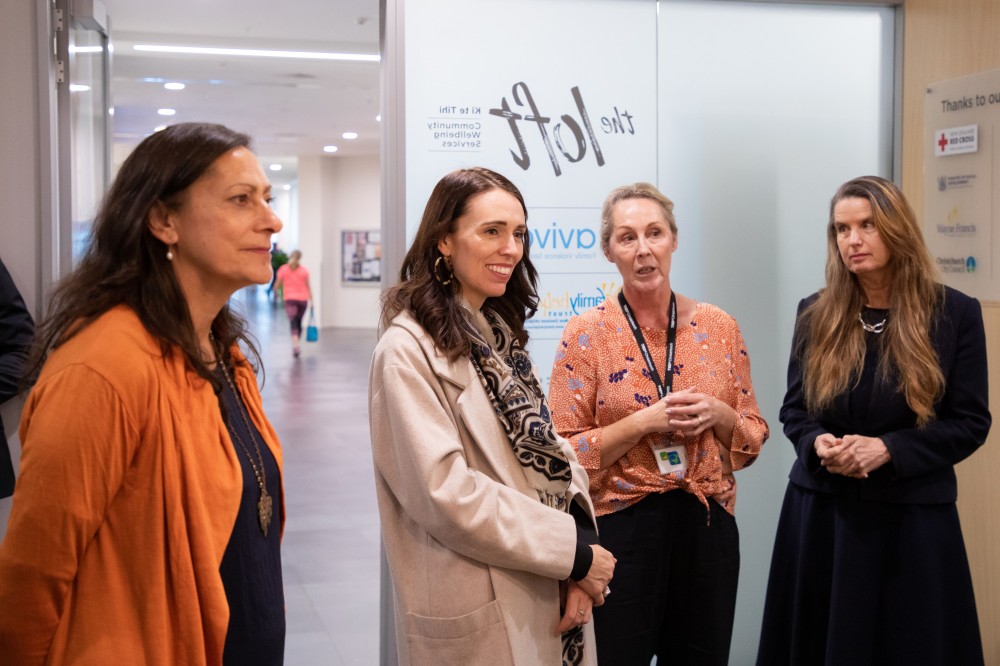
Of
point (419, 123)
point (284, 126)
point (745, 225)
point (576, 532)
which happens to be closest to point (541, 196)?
point (419, 123)

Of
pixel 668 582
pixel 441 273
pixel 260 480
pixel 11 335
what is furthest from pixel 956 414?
pixel 11 335

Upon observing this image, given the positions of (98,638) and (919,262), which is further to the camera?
(919,262)

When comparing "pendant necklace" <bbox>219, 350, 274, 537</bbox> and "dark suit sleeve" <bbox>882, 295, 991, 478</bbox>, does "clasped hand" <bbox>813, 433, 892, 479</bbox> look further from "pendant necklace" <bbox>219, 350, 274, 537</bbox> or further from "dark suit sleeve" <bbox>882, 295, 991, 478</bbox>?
"pendant necklace" <bbox>219, 350, 274, 537</bbox>

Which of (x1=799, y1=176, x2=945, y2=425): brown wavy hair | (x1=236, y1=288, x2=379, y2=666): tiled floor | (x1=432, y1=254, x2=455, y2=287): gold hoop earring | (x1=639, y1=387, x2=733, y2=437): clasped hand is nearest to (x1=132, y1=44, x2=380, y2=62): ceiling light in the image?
(x1=236, y1=288, x2=379, y2=666): tiled floor

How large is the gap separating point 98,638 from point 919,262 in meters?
2.53

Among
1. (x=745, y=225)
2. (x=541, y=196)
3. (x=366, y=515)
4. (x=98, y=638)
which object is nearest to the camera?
(x=98, y=638)

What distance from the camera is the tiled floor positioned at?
4465mm

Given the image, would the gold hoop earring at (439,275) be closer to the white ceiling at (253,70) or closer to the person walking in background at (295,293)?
the white ceiling at (253,70)

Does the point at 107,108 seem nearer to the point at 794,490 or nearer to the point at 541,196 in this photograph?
the point at 541,196

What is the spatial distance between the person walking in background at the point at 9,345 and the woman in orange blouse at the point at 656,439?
6.28 ft

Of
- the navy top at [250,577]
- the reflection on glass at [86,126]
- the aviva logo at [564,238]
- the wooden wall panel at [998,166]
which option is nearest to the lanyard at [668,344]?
the aviva logo at [564,238]

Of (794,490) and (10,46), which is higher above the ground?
(10,46)

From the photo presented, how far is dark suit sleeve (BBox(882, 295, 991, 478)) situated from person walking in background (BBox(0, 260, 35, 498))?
9.43 feet

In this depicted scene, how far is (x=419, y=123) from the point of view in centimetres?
366
